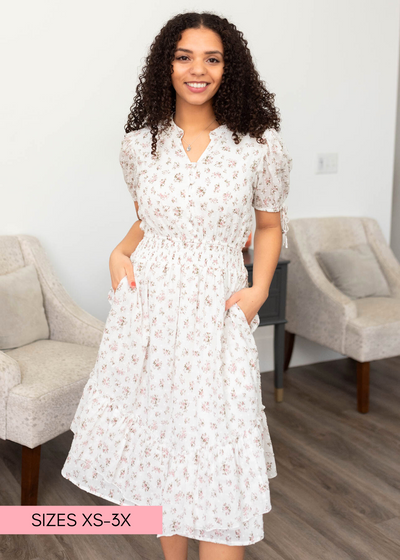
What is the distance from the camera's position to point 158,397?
1487 mm

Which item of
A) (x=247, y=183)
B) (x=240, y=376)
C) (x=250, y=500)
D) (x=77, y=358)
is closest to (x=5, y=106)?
(x=77, y=358)

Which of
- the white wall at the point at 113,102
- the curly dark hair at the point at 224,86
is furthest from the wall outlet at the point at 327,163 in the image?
the curly dark hair at the point at 224,86

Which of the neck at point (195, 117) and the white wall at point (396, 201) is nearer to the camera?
the neck at point (195, 117)

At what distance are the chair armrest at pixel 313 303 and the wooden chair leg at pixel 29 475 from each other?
166cm

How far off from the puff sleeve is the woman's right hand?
14.8 inches

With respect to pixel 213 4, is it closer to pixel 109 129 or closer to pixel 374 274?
pixel 109 129

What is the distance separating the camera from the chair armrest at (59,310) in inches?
101

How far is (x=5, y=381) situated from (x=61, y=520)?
0.52m

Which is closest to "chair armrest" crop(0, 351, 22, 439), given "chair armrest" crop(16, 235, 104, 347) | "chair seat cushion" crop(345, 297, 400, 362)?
"chair armrest" crop(16, 235, 104, 347)

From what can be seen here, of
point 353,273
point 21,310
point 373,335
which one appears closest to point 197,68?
point 21,310

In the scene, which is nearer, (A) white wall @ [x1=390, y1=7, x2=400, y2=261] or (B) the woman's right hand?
(B) the woman's right hand

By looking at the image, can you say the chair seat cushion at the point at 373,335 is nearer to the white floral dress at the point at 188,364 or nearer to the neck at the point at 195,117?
the white floral dress at the point at 188,364

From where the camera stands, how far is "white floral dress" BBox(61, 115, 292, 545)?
4.67 ft

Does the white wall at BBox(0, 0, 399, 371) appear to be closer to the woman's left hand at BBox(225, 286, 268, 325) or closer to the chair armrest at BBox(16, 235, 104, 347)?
the chair armrest at BBox(16, 235, 104, 347)
